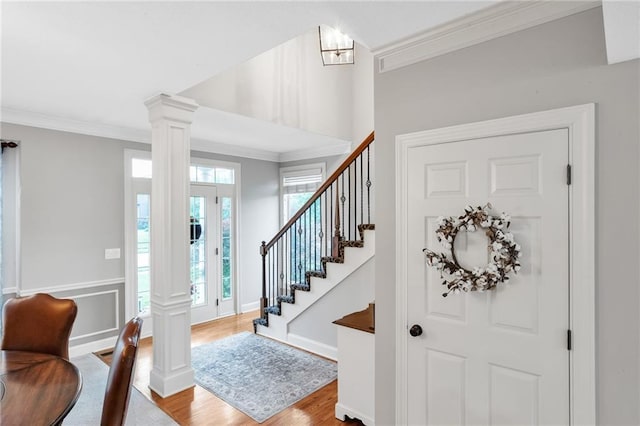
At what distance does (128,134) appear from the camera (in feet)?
13.3

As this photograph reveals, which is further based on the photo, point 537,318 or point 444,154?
point 444,154

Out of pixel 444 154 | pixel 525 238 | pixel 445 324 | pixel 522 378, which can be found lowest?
pixel 522 378

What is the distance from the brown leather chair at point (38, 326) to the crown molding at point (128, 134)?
206 cm

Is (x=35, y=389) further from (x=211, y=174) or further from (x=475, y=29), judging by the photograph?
(x=211, y=174)

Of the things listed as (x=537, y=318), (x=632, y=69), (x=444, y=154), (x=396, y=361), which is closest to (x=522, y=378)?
(x=537, y=318)

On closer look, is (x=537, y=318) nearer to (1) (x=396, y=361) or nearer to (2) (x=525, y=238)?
(2) (x=525, y=238)

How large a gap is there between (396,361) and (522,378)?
66 cm

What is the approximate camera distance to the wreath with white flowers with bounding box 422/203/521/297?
166 cm

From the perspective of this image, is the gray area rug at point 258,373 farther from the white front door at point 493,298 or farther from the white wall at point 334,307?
the white front door at point 493,298

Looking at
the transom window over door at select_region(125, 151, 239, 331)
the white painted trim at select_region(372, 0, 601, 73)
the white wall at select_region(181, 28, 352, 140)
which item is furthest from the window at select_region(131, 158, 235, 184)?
the white painted trim at select_region(372, 0, 601, 73)

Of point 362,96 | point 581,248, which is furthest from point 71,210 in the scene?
point 581,248

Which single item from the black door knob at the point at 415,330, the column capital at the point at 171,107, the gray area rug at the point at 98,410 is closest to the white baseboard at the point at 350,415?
the black door knob at the point at 415,330

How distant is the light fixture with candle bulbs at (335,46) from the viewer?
2672 mm

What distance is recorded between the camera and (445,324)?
1.89 meters
